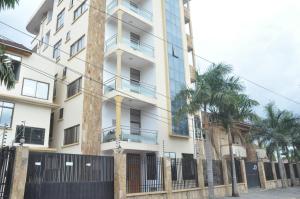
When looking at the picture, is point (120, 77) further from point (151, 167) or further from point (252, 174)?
point (252, 174)

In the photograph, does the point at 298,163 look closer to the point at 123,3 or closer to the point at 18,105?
the point at 123,3

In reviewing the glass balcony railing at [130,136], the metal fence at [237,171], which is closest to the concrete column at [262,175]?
the metal fence at [237,171]

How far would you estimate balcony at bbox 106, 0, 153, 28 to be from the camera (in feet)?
75.2

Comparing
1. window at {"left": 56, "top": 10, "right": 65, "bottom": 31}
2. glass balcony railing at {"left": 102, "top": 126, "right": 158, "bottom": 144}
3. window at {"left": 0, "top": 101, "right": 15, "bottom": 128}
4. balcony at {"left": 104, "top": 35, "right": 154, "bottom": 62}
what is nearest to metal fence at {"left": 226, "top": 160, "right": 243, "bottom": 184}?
glass balcony railing at {"left": 102, "top": 126, "right": 158, "bottom": 144}

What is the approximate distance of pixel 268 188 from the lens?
25734 mm

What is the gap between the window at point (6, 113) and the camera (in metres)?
19.0

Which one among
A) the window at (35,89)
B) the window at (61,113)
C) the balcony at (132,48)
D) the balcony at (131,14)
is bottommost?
the window at (61,113)

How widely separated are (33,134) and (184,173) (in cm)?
1207

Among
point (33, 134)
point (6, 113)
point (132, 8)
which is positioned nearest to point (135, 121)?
point (33, 134)

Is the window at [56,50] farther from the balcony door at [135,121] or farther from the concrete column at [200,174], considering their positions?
the concrete column at [200,174]

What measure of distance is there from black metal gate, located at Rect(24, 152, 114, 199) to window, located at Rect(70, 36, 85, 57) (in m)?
13.0

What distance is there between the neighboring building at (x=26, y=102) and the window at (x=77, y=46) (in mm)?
2958

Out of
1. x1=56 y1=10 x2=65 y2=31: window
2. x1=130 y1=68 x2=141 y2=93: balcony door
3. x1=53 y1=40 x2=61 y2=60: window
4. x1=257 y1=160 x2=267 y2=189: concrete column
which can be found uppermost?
x1=56 y1=10 x2=65 y2=31: window

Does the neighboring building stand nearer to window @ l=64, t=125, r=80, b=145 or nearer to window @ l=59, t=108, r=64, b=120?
window @ l=59, t=108, r=64, b=120
